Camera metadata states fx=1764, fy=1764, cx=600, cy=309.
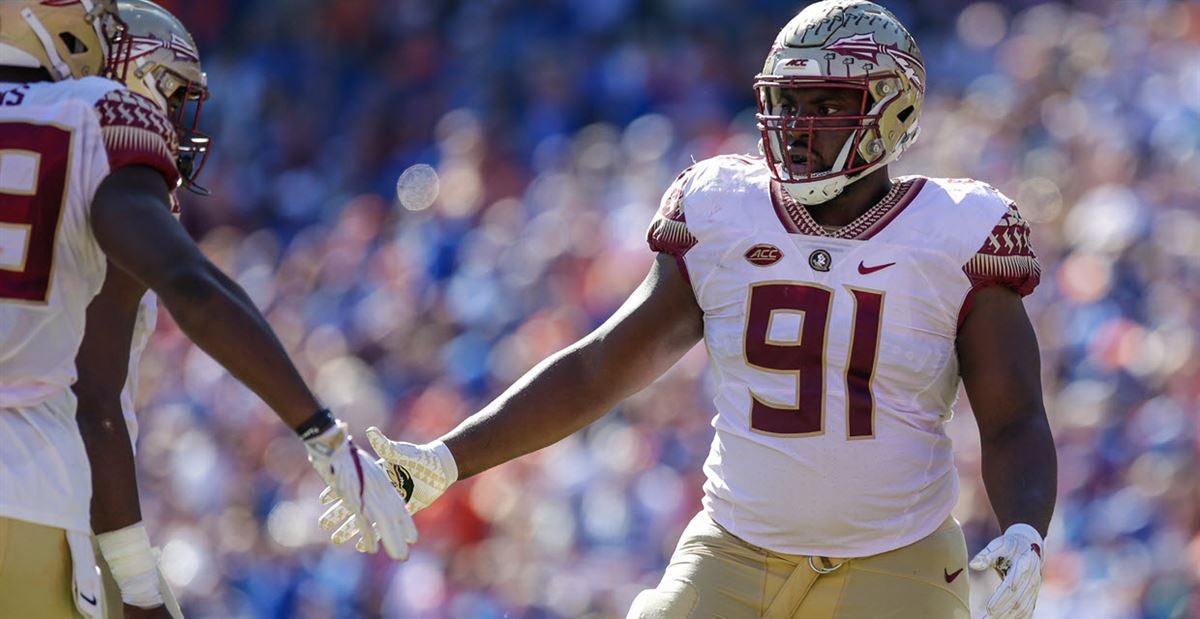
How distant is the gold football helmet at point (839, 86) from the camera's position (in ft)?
12.3

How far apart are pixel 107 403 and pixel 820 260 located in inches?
57.8

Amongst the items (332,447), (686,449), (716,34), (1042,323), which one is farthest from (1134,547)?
(716,34)

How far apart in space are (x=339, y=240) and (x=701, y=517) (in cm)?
714

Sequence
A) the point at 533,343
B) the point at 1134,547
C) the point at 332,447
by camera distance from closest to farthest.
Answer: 1. the point at 332,447
2. the point at 1134,547
3. the point at 533,343

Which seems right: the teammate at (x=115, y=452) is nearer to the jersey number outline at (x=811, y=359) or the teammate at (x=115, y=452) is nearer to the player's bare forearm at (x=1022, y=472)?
the jersey number outline at (x=811, y=359)

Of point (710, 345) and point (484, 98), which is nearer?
point (710, 345)

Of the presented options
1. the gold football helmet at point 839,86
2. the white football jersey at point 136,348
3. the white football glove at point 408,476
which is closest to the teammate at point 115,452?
the white football jersey at point 136,348

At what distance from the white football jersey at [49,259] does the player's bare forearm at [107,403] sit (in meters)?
0.47

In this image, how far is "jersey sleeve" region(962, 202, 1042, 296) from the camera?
3.57 meters

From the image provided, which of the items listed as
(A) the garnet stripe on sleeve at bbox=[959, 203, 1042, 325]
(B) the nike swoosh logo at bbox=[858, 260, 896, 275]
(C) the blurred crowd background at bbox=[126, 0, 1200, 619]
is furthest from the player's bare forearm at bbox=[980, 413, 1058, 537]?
(C) the blurred crowd background at bbox=[126, 0, 1200, 619]

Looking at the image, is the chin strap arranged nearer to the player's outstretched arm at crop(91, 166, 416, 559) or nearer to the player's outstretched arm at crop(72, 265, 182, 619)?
the player's outstretched arm at crop(91, 166, 416, 559)

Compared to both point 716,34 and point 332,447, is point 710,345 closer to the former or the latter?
point 332,447

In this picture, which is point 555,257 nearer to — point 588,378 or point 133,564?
point 588,378

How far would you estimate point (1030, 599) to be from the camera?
3309 millimetres
